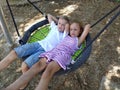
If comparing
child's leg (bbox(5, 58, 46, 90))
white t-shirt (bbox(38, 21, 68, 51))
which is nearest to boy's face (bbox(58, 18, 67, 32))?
white t-shirt (bbox(38, 21, 68, 51))

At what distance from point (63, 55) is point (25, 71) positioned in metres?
0.40

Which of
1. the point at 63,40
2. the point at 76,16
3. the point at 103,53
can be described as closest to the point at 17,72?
the point at 63,40

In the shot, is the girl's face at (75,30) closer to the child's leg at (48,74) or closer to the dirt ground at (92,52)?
the child's leg at (48,74)

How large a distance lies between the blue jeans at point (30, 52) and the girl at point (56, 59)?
0.08 m

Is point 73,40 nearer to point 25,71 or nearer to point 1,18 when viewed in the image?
point 25,71

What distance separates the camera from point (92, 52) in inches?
150

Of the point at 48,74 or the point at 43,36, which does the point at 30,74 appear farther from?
the point at 43,36

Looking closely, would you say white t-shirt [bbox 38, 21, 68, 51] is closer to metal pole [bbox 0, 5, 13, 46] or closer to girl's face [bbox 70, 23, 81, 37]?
girl's face [bbox 70, 23, 81, 37]

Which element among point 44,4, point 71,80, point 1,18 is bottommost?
point 71,80

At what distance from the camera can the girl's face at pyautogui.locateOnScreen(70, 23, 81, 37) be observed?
2.94 m

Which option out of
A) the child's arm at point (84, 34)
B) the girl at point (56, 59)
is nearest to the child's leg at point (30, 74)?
the girl at point (56, 59)

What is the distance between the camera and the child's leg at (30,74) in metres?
2.51

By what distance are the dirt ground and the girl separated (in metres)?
0.65

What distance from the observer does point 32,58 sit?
2.75m
